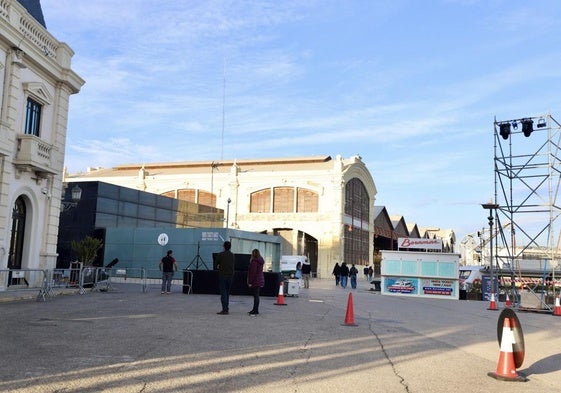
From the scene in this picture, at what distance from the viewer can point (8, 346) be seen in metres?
7.91

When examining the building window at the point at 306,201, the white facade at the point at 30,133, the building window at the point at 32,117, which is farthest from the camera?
the building window at the point at 306,201

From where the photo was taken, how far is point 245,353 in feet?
26.5

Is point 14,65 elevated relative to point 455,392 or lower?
elevated

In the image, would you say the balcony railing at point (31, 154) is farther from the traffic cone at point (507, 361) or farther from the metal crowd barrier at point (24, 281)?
the traffic cone at point (507, 361)

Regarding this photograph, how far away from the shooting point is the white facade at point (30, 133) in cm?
1780

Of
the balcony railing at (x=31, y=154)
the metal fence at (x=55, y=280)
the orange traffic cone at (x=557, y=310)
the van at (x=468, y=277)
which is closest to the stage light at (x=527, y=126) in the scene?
the orange traffic cone at (x=557, y=310)

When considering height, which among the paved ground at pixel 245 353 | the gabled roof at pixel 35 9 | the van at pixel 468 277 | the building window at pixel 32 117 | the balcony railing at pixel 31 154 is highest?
the gabled roof at pixel 35 9

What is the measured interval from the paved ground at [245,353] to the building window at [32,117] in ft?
26.6

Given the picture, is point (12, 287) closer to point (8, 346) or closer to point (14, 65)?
point (14, 65)

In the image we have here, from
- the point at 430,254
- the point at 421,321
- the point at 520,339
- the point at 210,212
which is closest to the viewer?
the point at 520,339

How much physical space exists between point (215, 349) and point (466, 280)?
2555cm

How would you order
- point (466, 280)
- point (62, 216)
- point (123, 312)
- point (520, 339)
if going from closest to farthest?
point (520, 339), point (123, 312), point (466, 280), point (62, 216)

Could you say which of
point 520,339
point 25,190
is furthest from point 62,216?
point 520,339

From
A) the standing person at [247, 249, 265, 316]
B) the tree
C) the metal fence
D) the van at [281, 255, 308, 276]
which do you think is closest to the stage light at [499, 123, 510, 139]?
the standing person at [247, 249, 265, 316]
